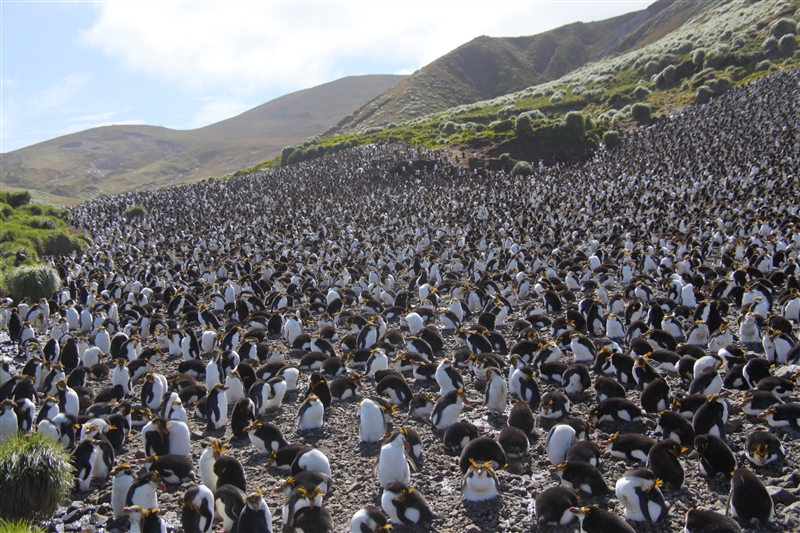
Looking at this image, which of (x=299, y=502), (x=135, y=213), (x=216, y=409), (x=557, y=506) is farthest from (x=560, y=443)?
(x=135, y=213)

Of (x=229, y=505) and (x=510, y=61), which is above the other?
(x=510, y=61)

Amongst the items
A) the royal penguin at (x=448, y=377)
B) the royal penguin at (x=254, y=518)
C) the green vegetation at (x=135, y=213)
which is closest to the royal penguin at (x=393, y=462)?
the royal penguin at (x=254, y=518)

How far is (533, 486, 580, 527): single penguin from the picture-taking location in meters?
6.54

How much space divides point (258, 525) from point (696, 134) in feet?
171

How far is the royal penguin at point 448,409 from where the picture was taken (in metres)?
8.95

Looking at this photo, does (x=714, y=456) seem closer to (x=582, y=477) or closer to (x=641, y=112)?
(x=582, y=477)

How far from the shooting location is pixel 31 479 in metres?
7.50

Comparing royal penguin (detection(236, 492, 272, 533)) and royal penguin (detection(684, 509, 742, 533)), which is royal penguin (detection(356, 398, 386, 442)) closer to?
royal penguin (detection(236, 492, 272, 533))

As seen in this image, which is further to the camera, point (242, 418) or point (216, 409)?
point (216, 409)

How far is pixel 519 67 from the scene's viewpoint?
5989 inches

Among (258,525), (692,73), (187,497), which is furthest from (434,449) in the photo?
(692,73)

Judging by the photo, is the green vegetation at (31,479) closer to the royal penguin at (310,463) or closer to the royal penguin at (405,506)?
the royal penguin at (310,463)

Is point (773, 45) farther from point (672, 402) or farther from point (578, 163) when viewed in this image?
point (672, 402)

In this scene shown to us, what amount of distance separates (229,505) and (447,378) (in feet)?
15.7
